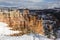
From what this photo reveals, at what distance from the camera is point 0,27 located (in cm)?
172

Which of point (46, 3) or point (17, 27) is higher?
point (46, 3)

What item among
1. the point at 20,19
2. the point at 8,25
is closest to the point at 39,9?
the point at 20,19

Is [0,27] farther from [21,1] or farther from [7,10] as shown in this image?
[21,1]

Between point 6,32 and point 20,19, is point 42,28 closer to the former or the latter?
point 20,19

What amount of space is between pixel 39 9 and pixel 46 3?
0.09 metres

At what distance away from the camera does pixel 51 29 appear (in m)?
1.74

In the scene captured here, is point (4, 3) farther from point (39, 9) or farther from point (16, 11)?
point (39, 9)

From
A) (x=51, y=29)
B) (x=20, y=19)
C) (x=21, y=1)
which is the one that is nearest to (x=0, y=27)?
(x=20, y=19)

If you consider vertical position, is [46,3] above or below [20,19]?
above

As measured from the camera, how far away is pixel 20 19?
1.74 metres

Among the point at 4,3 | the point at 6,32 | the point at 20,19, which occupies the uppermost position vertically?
the point at 4,3

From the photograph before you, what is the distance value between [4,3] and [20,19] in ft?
0.69

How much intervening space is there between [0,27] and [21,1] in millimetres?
312

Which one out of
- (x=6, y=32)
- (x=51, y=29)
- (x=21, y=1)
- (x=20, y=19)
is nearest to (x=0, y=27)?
(x=6, y=32)
